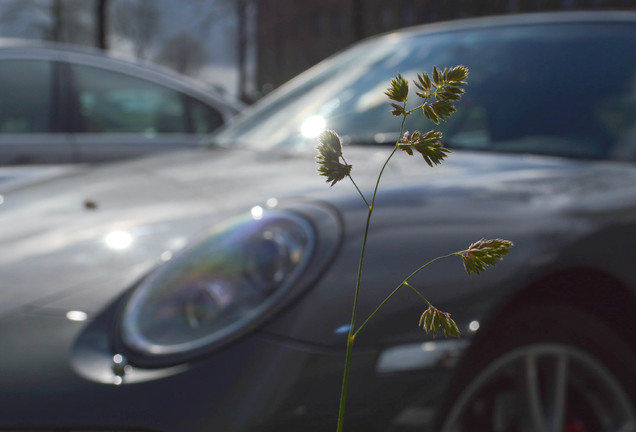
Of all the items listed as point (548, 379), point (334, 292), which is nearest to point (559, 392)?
point (548, 379)

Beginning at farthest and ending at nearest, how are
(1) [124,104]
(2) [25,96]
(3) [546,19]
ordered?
1. (1) [124,104]
2. (2) [25,96]
3. (3) [546,19]

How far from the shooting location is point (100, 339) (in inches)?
64.4

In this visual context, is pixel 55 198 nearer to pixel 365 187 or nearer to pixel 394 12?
pixel 365 187

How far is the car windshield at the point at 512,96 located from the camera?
96.0 inches

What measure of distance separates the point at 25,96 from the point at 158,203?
9.65 ft

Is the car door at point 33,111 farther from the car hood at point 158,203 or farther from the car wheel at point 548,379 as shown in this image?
the car wheel at point 548,379

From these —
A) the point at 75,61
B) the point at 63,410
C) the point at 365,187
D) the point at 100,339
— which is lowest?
the point at 63,410

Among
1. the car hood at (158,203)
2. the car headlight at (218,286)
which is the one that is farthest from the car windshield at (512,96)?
the car headlight at (218,286)

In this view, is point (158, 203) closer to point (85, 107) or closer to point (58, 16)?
point (85, 107)

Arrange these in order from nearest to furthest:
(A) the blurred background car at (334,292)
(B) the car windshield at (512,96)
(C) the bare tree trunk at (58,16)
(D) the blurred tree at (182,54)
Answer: (A) the blurred background car at (334,292) → (B) the car windshield at (512,96) → (C) the bare tree trunk at (58,16) → (D) the blurred tree at (182,54)

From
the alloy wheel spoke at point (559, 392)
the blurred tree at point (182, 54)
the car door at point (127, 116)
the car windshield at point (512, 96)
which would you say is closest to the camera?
the alloy wheel spoke at point (559, 392)

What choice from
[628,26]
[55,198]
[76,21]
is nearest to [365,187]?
[55,198]

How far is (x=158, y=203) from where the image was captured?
85.8 inches

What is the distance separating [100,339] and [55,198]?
90 centimetres
